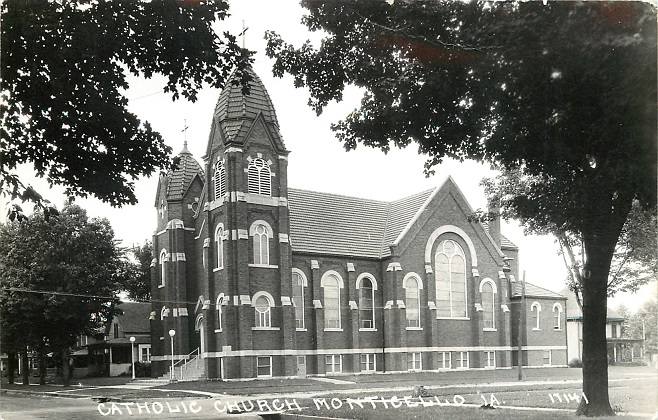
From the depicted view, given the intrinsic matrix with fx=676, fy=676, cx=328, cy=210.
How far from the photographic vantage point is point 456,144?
53.4 feet

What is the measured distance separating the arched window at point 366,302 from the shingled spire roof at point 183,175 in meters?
13.1

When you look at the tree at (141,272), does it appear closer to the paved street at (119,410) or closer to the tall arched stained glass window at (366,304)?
the tall arched stained glass window at (366,304)

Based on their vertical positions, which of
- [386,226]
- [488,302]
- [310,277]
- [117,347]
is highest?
[386,226]

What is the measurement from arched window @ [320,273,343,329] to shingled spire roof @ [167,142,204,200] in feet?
36.6

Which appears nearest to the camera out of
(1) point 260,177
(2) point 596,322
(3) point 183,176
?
(2) point 596,322

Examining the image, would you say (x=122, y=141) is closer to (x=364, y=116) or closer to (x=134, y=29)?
(x=134, y=29)

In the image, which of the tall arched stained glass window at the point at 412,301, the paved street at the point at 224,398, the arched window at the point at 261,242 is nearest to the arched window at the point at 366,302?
the tall arched stained glass window at the point at 412,301

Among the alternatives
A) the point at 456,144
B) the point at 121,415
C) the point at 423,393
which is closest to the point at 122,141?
the point at 456,144

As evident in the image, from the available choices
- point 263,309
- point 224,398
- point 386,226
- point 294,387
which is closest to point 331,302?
point 263,309

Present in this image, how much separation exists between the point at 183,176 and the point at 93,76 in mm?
31901

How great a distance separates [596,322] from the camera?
16.1 m

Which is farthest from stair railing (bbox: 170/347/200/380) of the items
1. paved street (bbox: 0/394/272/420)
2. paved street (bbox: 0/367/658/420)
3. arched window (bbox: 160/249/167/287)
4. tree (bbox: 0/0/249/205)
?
tree (bbox: 0/0/249/205)

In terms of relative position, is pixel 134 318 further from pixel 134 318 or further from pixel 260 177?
pixel 260 177

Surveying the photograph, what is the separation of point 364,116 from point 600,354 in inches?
315
